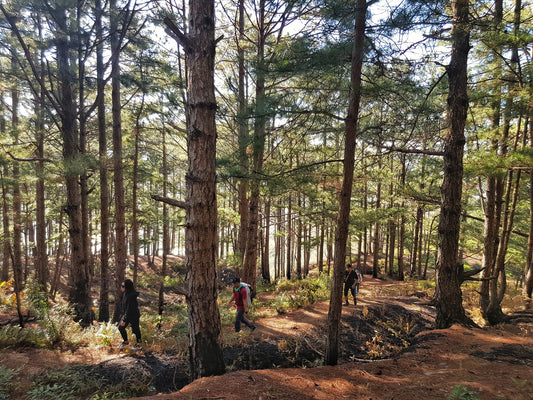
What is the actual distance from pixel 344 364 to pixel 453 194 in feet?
15.8

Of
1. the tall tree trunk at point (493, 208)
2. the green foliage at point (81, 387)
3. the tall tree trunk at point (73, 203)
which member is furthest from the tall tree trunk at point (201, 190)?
the tall tree trunk at point (493, 208)

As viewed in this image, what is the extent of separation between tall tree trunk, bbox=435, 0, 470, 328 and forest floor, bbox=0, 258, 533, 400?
0.61 meters

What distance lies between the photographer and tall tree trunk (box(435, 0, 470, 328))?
638cm

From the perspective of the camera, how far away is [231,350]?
6566 millimetres

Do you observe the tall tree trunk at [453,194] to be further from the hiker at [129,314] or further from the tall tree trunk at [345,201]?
the hiker at [129,314]

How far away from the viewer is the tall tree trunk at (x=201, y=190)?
13.5ft

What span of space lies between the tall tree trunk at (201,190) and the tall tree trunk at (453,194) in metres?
5.85

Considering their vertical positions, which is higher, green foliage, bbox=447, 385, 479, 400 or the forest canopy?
the forest canopy

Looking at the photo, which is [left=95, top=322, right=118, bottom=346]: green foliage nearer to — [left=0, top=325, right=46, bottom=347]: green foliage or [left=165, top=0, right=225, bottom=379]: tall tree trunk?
[left=0, top=325, right=46, bottom=347]: green foliage

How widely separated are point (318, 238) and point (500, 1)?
14280 mm

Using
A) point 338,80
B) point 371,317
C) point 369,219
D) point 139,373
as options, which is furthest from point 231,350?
point 369,219

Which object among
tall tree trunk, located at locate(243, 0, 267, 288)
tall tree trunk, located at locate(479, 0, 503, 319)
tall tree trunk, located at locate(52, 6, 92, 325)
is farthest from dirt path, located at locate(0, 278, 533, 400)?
tall tree trunk, located at locate(52, 6, 92, 325)

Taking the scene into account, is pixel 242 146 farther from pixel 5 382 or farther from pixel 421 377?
pixel 5 382

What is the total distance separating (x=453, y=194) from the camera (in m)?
6.50
